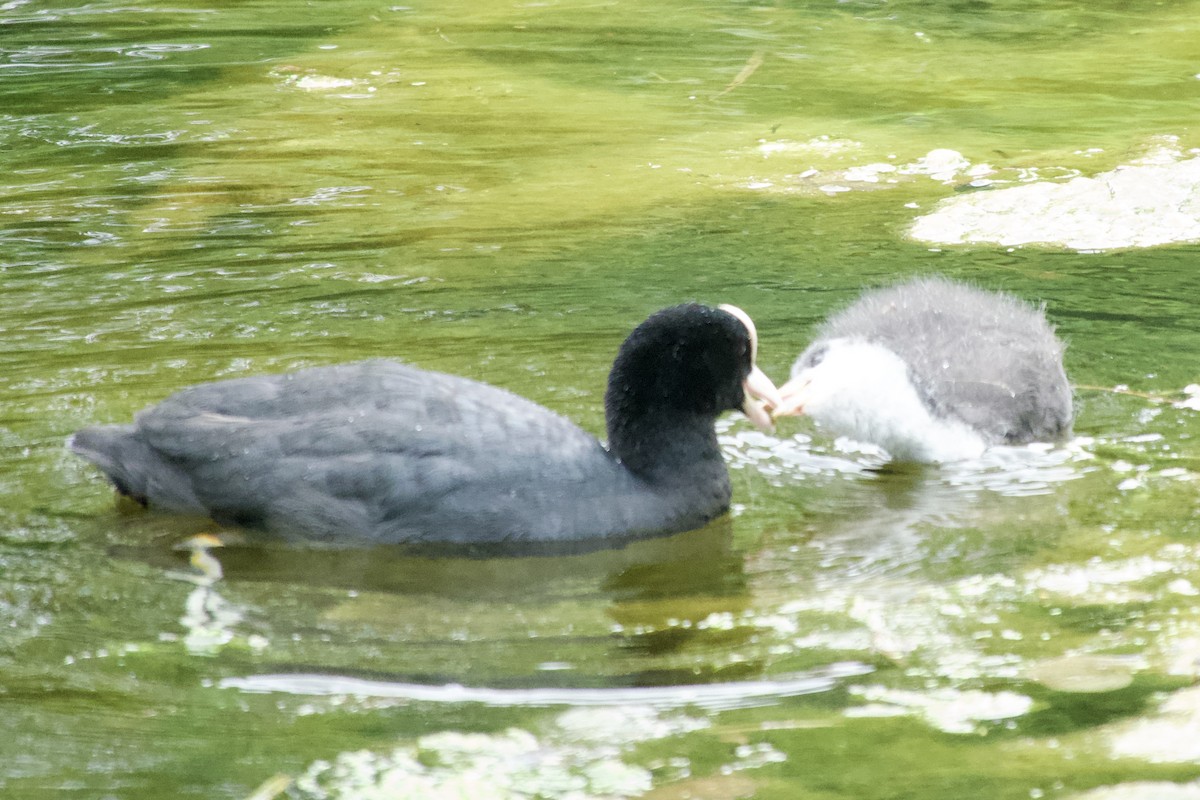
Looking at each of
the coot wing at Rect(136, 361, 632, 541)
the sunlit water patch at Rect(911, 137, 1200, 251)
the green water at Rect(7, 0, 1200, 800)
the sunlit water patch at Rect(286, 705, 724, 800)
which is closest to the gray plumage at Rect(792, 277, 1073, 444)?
the green water at Rect(7, 0, 1200, 800)

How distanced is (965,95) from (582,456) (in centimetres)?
619

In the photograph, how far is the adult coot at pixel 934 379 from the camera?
4.72 metres

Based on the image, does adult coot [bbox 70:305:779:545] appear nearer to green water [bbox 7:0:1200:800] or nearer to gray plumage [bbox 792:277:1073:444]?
green water [bbox 7:0:1200:800]

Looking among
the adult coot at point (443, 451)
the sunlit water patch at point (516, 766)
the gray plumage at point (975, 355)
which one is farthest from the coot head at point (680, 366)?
the sunlit water patch at point (516, 766)

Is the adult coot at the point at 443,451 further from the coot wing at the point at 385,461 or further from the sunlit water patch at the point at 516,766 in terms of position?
the sunlit water patch at the point at 516,766

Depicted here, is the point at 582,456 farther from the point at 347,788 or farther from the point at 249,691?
the point at 347,788

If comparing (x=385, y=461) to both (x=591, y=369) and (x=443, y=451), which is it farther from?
(x=591, y=369)

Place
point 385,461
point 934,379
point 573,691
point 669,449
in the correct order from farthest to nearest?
point 934,379 → point 669,449 → point 385,461 → point 573,691

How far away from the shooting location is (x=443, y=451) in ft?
13.3

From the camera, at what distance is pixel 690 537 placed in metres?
4.29

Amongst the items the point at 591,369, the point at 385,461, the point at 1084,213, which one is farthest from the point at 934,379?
the point at 1084,213

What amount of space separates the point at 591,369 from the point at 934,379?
109 centimetres

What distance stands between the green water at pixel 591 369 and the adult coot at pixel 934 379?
12cm

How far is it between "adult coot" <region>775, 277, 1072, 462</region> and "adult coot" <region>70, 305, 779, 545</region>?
354mm
